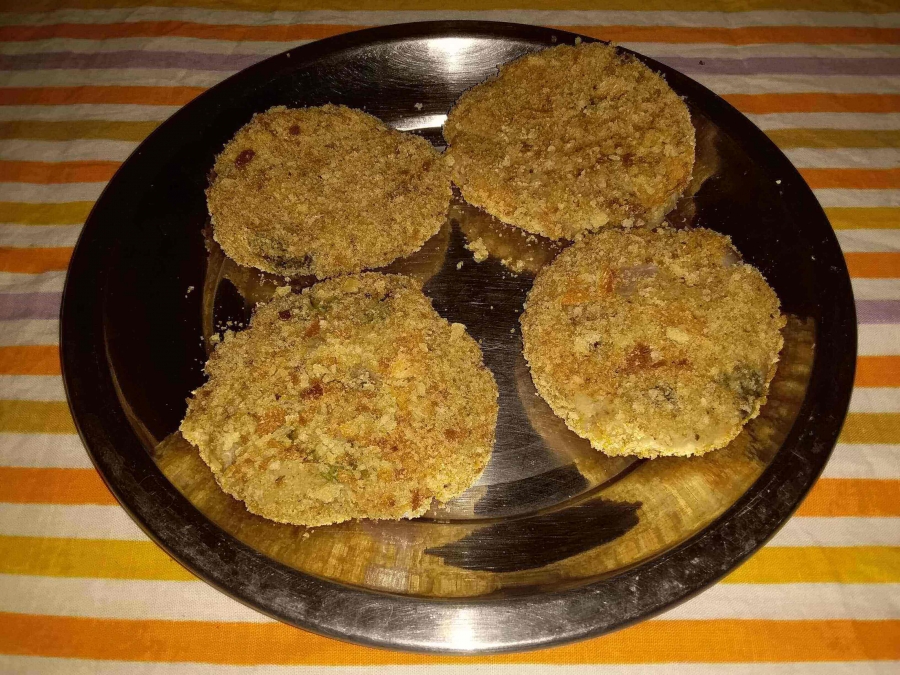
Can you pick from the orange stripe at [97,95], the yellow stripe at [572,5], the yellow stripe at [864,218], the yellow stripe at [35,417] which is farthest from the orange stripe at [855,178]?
the yellow stripe at [35,417]

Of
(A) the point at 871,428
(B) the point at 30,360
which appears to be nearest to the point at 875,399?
(A) the point at 871,428

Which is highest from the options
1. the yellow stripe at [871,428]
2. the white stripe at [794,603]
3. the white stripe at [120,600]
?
the yellow stripe at [871,428]

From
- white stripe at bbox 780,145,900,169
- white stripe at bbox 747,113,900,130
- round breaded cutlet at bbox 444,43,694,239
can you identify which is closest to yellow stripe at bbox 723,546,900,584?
round breaded cutlet at bbox 444,43,694,239

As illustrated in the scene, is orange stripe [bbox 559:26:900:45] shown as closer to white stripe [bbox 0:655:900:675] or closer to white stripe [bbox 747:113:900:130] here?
white stripe [bbox 747:113:900:130]

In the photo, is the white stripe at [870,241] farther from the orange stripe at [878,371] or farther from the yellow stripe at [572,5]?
the yellow stripe at [572,5]

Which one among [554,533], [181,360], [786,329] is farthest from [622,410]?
[181,360]

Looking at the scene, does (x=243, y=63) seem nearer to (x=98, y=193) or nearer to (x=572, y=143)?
(x=98, y=193)
